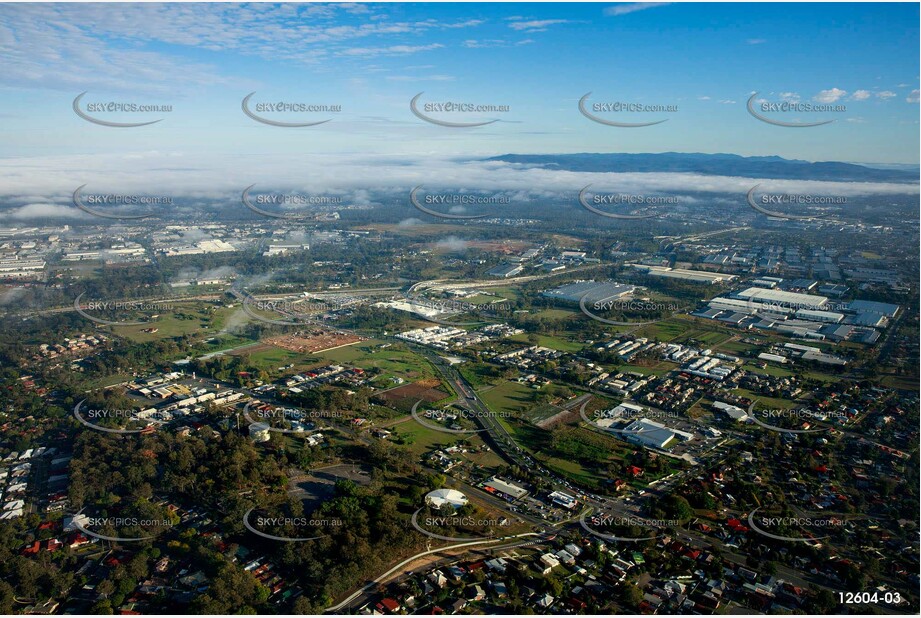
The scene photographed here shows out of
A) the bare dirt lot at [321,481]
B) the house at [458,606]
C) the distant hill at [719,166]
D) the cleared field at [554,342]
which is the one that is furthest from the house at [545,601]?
the distant hill at [719,166]

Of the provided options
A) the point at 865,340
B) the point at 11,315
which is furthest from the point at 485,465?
the point at 11,315

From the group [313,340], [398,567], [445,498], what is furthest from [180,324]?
[398,567]

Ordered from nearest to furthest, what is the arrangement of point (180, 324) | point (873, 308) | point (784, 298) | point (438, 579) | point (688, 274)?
point (438, 579), point (180, 324), point (873, 308), point (784, 298), point (688, 274)

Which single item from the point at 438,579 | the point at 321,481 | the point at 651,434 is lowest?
the point at 321,481

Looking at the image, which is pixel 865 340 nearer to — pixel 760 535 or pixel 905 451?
pixel 905 451

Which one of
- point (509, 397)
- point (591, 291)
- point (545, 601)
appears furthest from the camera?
point (591, 291)

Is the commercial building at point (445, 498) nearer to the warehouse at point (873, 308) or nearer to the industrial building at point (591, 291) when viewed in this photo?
the industrial building at point (591, 291)

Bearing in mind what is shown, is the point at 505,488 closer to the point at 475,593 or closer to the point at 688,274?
the point at 475,593

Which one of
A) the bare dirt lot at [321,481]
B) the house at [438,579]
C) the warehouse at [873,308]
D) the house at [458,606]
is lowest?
the bare dirt lot at [321,481]

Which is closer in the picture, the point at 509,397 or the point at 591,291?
the point at 509,397
